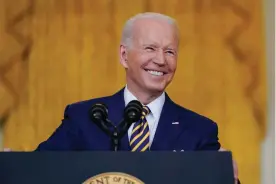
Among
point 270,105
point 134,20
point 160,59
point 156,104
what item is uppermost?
point 134,20

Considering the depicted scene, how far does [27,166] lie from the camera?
4.48ft

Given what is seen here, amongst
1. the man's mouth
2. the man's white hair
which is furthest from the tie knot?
the man's white hair

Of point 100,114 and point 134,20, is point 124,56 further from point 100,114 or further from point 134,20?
point 100,114

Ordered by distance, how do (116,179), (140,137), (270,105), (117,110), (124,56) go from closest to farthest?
(116,179) → (140,137) → (117,110) → (124,56) → (270,105)

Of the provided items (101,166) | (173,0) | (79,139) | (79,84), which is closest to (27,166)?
(101,166)

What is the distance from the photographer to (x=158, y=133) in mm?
1754

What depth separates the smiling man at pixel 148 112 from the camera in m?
1.73

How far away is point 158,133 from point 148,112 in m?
0.09

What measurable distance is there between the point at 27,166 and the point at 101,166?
0.18 metres

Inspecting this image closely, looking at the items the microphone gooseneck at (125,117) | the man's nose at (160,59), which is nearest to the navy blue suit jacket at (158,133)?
the man's nose at (160,59)

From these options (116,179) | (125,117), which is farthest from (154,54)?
(116,179)

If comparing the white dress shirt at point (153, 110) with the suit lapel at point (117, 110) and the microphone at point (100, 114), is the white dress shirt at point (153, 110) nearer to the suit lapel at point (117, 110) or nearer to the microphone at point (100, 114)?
the suit lapel at point (117, 110)

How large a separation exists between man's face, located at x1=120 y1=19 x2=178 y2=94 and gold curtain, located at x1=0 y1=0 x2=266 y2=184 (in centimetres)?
64

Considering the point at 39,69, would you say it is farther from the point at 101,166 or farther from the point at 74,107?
the point at 101,166
